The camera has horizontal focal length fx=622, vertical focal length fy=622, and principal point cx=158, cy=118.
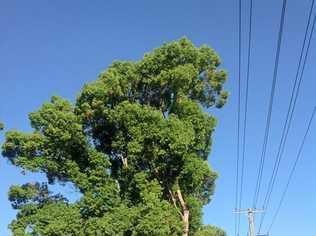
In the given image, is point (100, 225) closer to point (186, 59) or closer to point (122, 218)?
point (122, 218)

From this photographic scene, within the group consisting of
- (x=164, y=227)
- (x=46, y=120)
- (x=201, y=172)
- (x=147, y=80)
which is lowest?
(x=164, y=227)

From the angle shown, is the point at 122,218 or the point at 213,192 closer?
the point at 122,218

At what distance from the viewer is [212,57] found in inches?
1117

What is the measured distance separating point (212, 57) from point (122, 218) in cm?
841

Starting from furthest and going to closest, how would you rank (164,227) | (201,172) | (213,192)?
(213,192) → (201,172) → (164,227)

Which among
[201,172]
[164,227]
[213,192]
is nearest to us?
[164,227]

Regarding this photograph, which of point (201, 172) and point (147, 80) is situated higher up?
point (147, 80)

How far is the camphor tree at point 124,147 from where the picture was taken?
85.8ft

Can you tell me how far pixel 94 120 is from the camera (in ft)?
90.9

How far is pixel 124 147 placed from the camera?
27.5 metres

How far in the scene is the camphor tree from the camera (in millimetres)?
26156

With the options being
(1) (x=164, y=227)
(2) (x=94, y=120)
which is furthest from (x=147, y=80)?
(1) (x=164, y=227)

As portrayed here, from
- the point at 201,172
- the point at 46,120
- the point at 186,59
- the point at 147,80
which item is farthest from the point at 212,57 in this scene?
the point at 46,120

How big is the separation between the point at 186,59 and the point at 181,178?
17.2 feet
